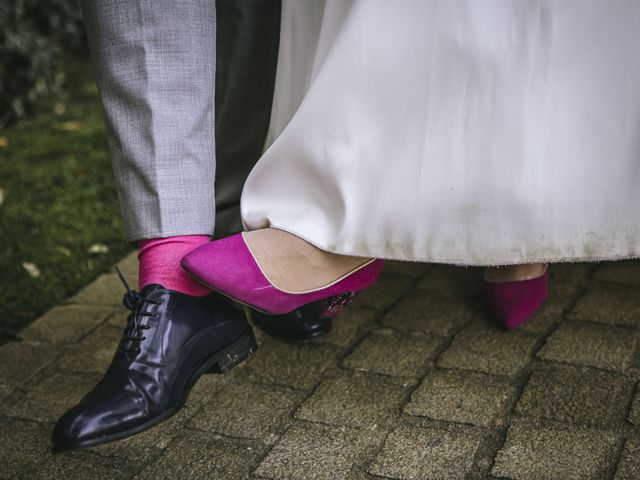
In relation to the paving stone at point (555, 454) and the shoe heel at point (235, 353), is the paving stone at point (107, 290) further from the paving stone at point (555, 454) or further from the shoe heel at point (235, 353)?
the paving stone at point (555, 454)

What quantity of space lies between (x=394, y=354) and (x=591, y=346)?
409 mm

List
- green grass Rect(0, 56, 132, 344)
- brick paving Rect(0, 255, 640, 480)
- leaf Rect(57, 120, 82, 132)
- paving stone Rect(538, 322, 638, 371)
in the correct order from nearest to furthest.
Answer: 1. brick paving Rect(0, 255, 640, 480)
2. paving stone Rect(538, 322, 638, 371)
3. green grass Rect(0, 56, 132, 344)
4. leaf Rect(57, 120, 82, 132)

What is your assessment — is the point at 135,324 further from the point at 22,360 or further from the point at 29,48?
the point at 29,48

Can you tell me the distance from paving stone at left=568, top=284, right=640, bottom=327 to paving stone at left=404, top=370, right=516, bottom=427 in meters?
0.35

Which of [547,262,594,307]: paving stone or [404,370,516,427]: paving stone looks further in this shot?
[547,262,594,307]: paving stone

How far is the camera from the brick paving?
125 cm

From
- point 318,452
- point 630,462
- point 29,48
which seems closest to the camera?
point 630,462

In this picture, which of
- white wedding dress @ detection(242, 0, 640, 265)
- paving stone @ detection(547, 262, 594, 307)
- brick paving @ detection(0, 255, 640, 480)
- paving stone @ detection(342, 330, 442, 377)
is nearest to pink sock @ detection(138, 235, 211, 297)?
white wedding dress @ detection(242, 0, 640, 265)

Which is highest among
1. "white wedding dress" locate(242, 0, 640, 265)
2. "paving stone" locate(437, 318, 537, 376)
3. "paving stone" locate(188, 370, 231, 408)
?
"white wedding dress" locate(242, 0, 640, 265)

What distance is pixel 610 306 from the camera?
1708 millimetres

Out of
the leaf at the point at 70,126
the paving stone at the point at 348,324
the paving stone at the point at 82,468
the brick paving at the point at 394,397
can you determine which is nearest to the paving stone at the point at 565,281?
the brick paving at the point at 394,397

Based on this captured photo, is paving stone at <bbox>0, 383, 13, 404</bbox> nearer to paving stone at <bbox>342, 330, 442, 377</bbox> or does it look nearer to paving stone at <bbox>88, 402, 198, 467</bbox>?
paving stone at <bbox>88, 402, 198, 467</bbox>

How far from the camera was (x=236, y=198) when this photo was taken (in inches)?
70.3

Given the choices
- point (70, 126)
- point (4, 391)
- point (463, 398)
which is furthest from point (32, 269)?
point (70, 126)
